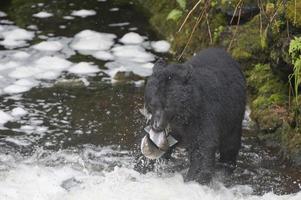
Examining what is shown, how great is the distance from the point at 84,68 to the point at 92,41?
1072mm

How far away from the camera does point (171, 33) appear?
1103cm

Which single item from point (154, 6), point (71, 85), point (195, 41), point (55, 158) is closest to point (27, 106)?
A: point (71, 85)

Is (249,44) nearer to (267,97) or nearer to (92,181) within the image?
(267,97)

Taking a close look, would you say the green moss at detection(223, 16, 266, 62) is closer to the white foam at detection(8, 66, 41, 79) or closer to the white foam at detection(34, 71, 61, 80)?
the white foam at detection(34, 71, 61, 80)

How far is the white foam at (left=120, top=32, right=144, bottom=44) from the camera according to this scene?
1087cm

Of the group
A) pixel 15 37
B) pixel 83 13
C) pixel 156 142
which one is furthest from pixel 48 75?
pixel 156 142

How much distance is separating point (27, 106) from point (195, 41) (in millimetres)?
2945

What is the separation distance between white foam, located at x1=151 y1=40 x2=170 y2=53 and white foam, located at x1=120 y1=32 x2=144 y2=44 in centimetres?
27

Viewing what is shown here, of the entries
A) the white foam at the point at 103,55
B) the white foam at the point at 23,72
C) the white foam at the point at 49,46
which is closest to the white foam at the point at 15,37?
the white foam at the point at 49,46

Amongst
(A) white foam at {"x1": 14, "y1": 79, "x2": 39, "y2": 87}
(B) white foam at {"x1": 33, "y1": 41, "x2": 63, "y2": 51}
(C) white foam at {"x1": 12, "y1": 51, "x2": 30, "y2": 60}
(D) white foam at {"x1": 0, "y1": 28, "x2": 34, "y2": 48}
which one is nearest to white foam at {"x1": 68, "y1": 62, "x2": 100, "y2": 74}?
(A) white foam at {"x1": 14, "y1": 79, "x2": 39, "y2": 87}

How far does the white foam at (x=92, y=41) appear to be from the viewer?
10.7 metres

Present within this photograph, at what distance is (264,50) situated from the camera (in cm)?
897

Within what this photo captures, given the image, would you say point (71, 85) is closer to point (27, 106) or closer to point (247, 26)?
point (27, 106)

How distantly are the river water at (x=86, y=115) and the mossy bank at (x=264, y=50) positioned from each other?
274mm
